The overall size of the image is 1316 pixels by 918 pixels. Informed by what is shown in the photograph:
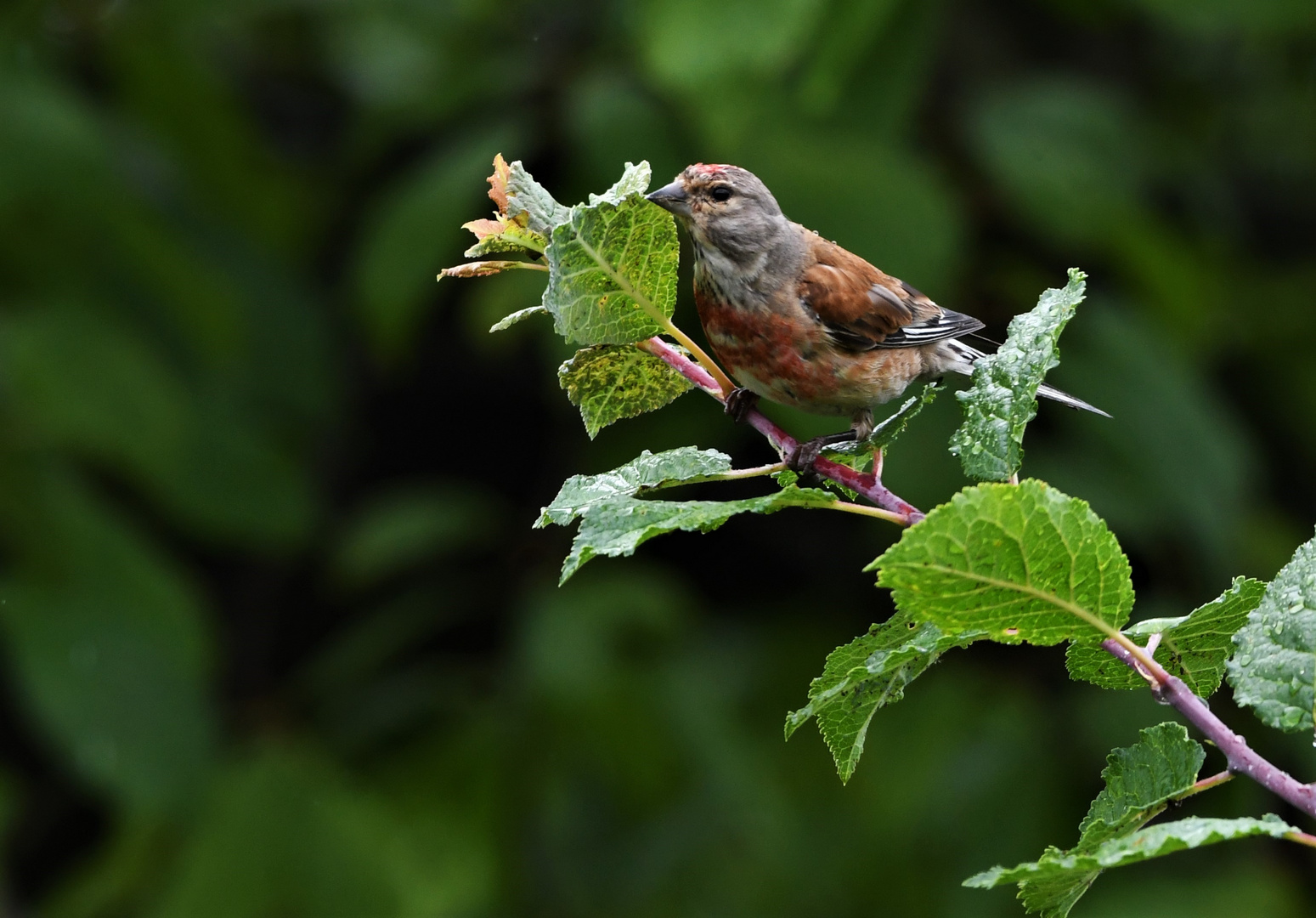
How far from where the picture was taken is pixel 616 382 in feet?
5.76

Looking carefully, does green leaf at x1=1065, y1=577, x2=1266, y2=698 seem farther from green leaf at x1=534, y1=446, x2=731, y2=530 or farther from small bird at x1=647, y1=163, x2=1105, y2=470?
small bird at x1=647, y1=163, x2=1105, y2=470

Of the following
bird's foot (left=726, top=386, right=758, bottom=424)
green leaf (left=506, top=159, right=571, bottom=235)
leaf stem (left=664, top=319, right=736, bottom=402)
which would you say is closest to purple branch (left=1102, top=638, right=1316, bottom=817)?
leaf stem (left=664, top=319, right=736, bottom=402)

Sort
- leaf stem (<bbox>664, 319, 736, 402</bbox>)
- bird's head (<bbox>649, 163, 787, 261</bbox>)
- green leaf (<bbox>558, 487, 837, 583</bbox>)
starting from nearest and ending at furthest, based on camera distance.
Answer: green leaf (<bbox>558, 487, 837, 583</bbox>)
leaf stem (<bbox>664, 319, 736, 402</bbox>)
bird's head (<bbox>649, 163, 787, 261</bbox>)

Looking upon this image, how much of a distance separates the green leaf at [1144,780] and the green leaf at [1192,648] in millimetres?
59

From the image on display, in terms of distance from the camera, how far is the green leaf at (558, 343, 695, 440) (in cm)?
173

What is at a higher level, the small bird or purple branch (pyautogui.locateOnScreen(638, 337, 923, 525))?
purple branch (pyautogui.locateOnScreen(638, 337, 923, 525))

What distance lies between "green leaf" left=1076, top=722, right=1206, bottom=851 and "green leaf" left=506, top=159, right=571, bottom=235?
0.85 meters

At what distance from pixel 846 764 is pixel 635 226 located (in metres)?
0.62

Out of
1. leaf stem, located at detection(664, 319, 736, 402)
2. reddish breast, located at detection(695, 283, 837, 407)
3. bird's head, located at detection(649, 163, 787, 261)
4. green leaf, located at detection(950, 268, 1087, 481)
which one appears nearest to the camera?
green leaf, located at detection(950, 268, 1087, 481)

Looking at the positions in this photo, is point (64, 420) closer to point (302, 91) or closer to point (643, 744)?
point (643, 744)

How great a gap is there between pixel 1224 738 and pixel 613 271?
78 centimetres

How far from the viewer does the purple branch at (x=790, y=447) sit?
148cm

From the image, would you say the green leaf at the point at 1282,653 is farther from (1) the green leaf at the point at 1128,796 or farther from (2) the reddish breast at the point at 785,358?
(2) the reddish breast at the point at 785,358

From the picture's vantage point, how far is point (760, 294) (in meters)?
2.67
